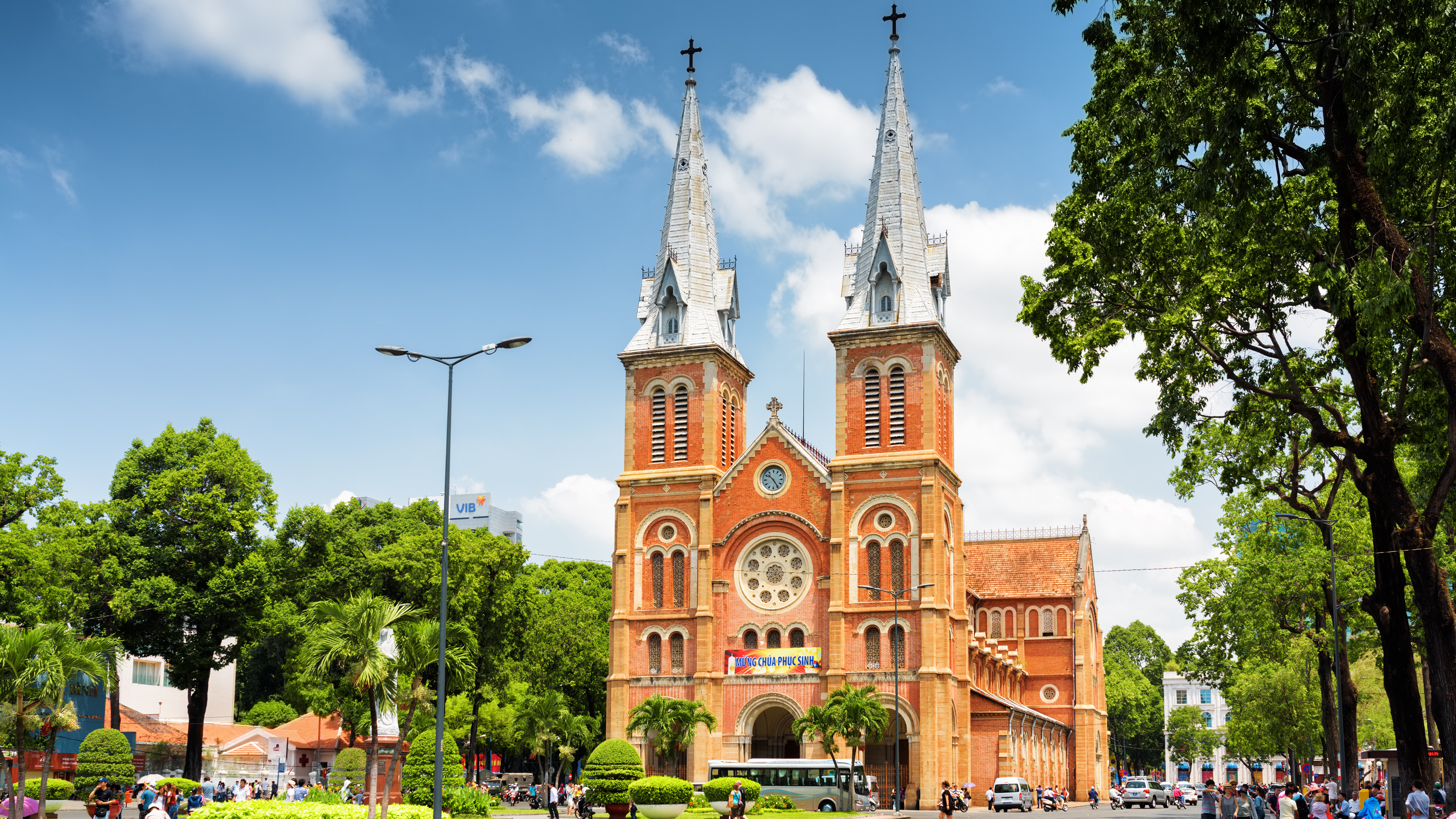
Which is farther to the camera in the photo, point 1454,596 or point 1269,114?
point 1454,596

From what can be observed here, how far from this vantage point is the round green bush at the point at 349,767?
49.8m

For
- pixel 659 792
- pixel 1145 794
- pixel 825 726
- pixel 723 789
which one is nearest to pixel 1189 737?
pixel 1145 794

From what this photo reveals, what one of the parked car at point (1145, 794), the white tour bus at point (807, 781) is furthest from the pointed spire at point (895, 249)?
the parked car at point (1145, 794)

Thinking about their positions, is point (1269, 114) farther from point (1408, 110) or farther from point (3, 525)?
point (3, 525)

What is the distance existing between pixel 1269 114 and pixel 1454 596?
96.3 feet

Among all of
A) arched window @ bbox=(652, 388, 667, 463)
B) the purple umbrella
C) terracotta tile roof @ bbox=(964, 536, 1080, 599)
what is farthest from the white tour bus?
terracotta tile roof @ bbox=(964, 536, 1080, 599)

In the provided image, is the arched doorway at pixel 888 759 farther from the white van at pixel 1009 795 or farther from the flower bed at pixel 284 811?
the flower bed at pixel 284 811

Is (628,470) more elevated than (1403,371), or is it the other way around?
(628,470)

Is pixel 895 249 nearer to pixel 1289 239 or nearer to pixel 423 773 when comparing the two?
pixel 423 773

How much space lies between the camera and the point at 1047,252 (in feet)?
87.7

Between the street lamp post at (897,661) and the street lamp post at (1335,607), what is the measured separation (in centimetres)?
1594

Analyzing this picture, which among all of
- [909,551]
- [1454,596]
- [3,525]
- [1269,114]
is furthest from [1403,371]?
[3,525]

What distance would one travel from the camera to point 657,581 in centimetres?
6475

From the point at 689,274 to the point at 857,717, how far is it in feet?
80.6
